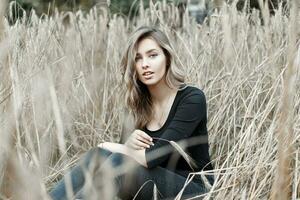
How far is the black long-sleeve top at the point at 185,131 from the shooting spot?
170 centimetres

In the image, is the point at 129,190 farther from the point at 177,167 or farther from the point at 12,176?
the point at 12,176

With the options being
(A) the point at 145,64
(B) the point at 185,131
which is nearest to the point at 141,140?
(B) the point at 185,131

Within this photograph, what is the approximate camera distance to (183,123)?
1734 millimetres

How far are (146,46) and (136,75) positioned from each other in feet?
0.33

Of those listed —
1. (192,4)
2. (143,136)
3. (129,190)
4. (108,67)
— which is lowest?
(129,190)

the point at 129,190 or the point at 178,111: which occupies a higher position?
the point at 178,111

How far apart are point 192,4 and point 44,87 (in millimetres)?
2690

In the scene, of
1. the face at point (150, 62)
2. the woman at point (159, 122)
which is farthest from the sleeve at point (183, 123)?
the face at point (150, 62)

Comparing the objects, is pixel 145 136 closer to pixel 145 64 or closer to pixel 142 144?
pixel 142 144

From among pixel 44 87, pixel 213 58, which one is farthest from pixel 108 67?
pixel 44 87

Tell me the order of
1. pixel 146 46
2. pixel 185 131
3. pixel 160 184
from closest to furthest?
1. pixel 160 184
2. pixel 185 131
3. pixel 146 46

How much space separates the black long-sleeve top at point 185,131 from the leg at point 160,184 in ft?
0.17

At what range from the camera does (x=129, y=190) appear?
1.66 meters

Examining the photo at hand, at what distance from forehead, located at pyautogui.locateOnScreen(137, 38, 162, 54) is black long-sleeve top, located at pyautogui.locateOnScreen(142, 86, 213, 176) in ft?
0.50
